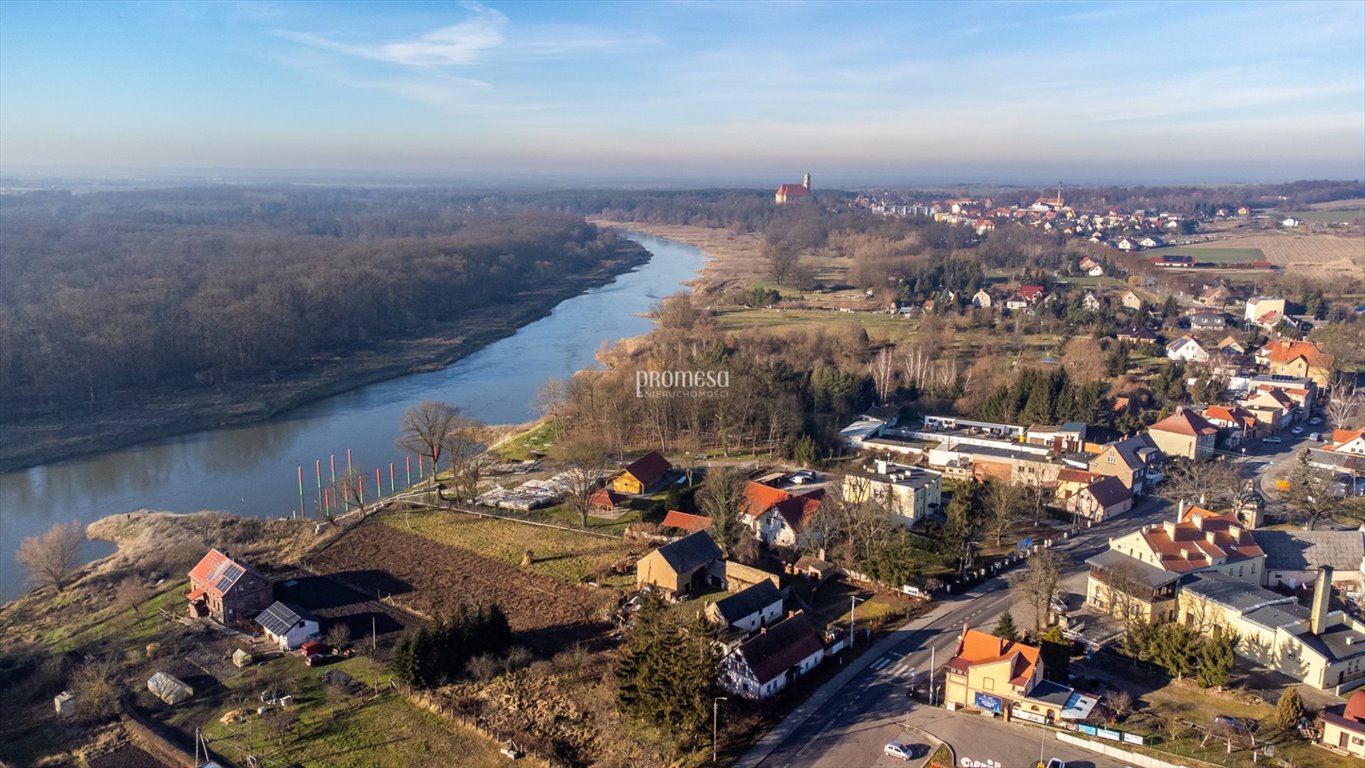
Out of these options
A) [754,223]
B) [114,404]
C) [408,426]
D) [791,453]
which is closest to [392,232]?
[754,223]

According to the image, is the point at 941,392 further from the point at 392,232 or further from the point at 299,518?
the point at 392,232

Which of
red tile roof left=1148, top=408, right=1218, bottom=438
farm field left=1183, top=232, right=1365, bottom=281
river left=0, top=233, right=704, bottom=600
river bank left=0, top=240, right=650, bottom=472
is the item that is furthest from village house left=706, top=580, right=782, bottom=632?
farm field left=1183, top=232, right=1365, bottom=281

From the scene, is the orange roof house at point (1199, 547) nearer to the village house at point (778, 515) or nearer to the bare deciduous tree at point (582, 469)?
the village house at point (778, 515)

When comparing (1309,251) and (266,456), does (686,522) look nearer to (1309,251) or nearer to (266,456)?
(266,456)

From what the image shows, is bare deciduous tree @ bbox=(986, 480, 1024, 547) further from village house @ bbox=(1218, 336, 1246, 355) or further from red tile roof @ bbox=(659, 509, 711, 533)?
village house @ bbox=(1218, 336, 1246, 355)

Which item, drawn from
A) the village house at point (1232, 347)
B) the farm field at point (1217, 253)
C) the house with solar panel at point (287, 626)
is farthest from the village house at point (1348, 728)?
the farm field at point (1217, 253)

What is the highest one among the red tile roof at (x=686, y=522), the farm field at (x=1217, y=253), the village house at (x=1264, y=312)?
the farm field at (x=1217, y=253)
